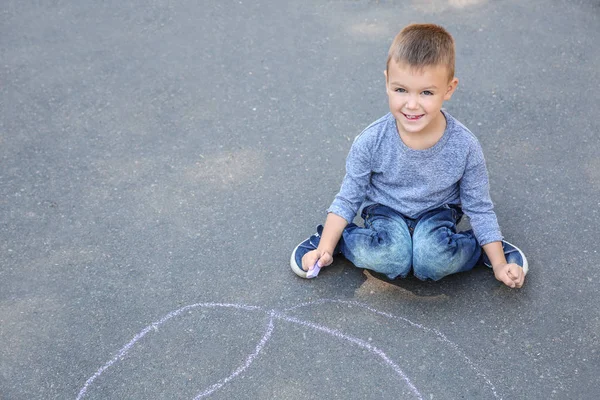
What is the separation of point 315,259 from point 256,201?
1.65 feet

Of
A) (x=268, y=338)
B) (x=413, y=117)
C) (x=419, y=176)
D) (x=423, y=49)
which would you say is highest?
(x=423, y=49)

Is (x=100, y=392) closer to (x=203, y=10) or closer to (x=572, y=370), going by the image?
(x=572, y=370)

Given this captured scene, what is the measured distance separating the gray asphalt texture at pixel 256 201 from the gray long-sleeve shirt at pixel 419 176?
24cm

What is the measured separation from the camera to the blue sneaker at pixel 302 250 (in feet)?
8.01

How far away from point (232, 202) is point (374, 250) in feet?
2.23

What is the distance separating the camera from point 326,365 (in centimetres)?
218

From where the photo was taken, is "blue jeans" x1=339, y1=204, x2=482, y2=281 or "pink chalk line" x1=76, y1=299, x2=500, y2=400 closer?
"pink chalk line" x1=76, y1=299, x2=500, y2=400

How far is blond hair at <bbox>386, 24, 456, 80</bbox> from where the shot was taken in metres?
2.11

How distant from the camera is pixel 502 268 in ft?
7.61

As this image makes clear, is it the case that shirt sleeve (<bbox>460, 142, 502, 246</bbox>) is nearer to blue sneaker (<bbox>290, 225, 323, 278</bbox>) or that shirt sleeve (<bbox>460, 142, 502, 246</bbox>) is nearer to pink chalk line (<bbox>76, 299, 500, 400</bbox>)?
pink chalk line (<bbox>76, 299, 500, 400</bbox>)

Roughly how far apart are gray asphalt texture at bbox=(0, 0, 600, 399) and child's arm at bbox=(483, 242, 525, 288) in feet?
0.33

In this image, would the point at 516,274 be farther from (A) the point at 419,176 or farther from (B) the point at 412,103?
(B) the point at 412,103

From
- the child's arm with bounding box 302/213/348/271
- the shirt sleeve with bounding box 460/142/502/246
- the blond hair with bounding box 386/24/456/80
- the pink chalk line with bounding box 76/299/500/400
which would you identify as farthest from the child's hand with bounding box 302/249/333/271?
the blond hair with bounding box 386/24/456/80

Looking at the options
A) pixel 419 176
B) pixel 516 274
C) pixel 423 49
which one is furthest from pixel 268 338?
pixel 423 49
